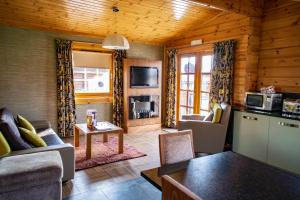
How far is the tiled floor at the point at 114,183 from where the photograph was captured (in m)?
2.50

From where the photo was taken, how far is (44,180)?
2.06 m

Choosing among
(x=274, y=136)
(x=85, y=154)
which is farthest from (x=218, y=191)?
(x=85, y=154)

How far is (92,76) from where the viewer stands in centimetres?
527

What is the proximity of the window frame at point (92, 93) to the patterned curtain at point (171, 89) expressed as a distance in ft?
4.94

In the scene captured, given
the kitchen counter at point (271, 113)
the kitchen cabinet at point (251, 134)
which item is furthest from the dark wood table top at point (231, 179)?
the kitchen cabinet at point (251, 134)

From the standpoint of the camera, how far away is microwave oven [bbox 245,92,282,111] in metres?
3.48

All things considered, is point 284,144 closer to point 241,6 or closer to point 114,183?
point 241,6

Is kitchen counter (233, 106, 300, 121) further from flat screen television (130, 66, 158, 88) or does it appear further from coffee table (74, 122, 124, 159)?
A: flat screen television (130, 66, 158, 88)

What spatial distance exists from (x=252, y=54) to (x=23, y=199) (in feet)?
13.1

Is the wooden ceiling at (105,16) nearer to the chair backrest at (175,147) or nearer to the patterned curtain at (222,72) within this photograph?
the patterned curtain at (222,72)

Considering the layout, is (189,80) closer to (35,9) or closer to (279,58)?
(279,58)

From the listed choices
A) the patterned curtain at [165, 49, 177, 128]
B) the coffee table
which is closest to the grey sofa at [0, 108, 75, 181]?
the coffee table

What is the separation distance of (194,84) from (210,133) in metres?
1.87

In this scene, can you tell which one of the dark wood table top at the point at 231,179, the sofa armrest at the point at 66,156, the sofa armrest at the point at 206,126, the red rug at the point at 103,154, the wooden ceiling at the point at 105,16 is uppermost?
the wooden ceiling at the point at 105,16
